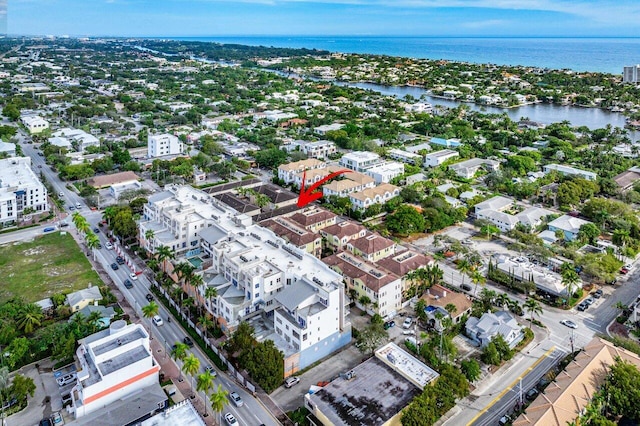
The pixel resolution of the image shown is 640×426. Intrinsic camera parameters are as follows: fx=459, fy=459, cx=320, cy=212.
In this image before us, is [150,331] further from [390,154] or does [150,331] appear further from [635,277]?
[390,154]

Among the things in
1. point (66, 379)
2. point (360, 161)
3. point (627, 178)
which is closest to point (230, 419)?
point (66, 379)

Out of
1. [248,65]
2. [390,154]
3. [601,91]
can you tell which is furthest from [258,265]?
[248,65]

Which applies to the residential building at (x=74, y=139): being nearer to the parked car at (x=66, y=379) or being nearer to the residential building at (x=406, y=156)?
the residential building at (x=406, y=156)

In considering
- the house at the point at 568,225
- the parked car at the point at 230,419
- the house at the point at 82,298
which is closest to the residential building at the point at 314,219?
the house at the point at 82,298

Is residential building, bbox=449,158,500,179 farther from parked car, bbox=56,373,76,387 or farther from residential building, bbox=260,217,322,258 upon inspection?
parked car, bbox=56,373,76,387

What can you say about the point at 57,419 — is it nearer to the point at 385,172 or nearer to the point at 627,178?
the point at 385,172
